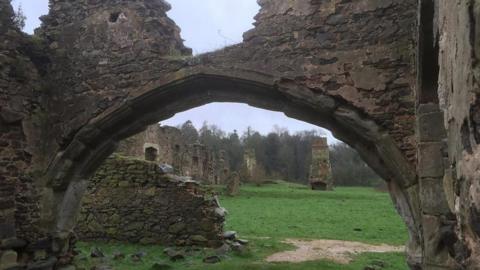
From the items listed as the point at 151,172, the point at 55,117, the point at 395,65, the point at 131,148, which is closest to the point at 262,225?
the point at 151,172

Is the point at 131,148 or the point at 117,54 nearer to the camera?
the point at 117,54

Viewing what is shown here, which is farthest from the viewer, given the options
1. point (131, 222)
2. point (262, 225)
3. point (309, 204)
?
point (309, 204)

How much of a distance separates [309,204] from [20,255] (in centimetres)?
1329

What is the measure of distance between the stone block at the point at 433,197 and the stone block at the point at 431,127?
0.44 m

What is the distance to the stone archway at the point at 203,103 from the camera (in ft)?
17.1

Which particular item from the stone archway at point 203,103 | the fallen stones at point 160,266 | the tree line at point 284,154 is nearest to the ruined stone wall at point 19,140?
the stone archway at point 203,103

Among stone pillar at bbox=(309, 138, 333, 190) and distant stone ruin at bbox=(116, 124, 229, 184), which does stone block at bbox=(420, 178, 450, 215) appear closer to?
distant stone ruin at bbox=(116, 124, 229, 184)

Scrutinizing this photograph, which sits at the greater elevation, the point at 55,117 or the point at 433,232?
the point at 55,117

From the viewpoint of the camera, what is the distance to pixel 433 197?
15.0ft

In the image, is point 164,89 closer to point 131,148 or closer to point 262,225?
point 262,225

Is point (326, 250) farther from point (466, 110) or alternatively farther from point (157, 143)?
point (157, 143)

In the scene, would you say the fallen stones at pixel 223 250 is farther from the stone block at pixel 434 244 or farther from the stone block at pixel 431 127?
the stone block at pixel 431 127

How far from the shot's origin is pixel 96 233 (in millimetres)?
10648

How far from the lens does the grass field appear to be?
8.07m
